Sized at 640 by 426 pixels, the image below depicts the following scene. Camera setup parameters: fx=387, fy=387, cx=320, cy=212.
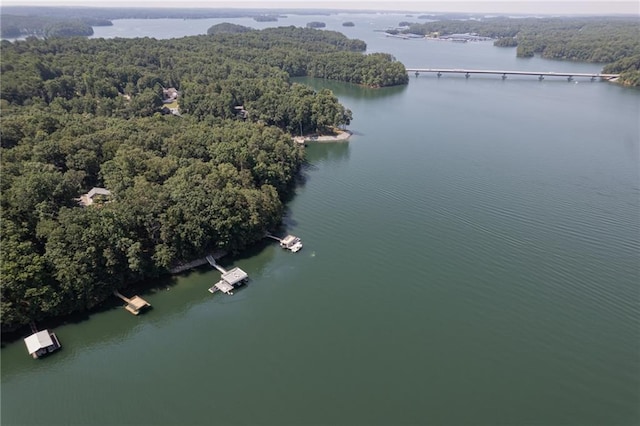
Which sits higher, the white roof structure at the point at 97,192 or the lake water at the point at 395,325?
the white roof structure at the point at 97,192

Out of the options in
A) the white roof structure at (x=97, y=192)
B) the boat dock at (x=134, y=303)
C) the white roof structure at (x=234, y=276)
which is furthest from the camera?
the white roof structure at (x=97, y=192)

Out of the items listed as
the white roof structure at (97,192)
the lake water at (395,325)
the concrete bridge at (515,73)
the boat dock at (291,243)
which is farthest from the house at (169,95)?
the concrete bridge at (515,73)

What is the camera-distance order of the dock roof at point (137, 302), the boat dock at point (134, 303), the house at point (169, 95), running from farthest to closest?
the house at point (169, 95), the dock roof at point (137, 302), the boat dock at point (134, 303)

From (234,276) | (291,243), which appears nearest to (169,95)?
(291,243)

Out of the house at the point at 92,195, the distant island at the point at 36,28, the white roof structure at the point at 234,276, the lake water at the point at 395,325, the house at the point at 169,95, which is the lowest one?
the lake water at the point at 395,325

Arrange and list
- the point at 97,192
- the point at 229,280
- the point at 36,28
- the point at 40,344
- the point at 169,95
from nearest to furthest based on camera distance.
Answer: the point at 40,344, the point at 229,280, the point at 97,192, the point at 169,95, the point at 36,28

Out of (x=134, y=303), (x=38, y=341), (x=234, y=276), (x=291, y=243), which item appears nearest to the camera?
(x=38, y=341)

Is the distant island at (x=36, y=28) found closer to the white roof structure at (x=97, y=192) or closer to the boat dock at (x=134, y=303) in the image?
the white roof structure at (x=97, y=192)

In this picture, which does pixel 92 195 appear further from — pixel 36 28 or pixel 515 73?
pixel 36 28
